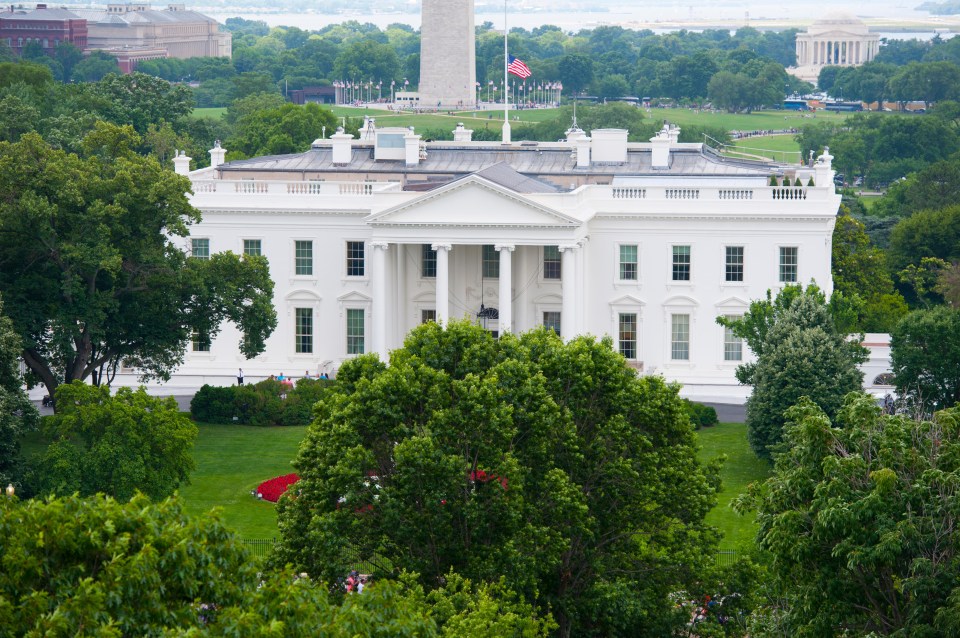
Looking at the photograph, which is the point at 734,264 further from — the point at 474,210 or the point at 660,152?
the point at 474,210

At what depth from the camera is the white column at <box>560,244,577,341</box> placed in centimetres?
8675

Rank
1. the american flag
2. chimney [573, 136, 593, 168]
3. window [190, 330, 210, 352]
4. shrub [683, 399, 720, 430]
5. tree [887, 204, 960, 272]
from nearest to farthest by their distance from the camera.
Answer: window [190, 330, 210, 352]
shrub [683, 399, 720, 430]
chimney [573, 136, 593, 168]
tree [887, 204, 960, 272]
the american flag

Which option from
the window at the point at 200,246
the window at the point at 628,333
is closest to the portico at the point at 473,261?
the window at the point at 628,333

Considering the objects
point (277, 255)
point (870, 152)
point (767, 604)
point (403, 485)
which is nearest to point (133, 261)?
point (277, 255)

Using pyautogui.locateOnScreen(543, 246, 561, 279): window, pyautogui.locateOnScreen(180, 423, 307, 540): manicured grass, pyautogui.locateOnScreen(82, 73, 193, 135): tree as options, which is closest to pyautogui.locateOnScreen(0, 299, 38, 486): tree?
pyautogui.locateOnScreen(180, 423, 307, 540): manicured grass

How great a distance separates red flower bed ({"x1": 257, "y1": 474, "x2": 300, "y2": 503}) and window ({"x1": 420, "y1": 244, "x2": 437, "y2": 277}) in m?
21.9

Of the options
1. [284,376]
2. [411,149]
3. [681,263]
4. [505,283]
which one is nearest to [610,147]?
[681,263]

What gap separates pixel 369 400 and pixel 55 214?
26980mm

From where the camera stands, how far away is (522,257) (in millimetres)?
89250

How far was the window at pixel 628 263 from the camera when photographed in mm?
89812

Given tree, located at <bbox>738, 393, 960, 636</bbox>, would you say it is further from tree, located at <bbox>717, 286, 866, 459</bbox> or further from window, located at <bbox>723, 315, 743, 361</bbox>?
window, located at <bbox>723, 315, 743, 361</bbox>

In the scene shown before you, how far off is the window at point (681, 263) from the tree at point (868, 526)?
44.9 m

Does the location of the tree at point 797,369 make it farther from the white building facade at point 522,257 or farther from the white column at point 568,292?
the white column at point 568,292

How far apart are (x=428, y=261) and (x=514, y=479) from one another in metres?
42.1
